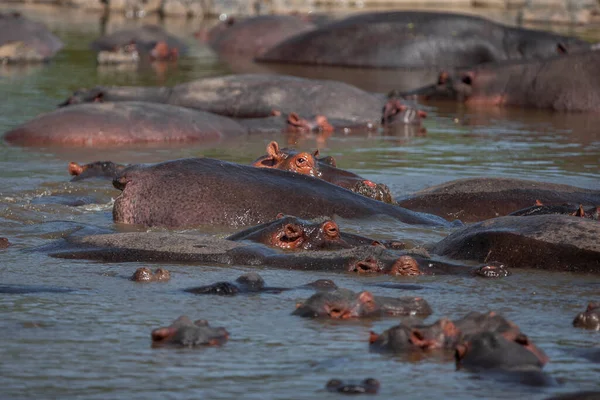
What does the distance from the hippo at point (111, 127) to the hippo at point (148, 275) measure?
5437mm

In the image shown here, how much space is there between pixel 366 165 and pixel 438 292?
190 inches

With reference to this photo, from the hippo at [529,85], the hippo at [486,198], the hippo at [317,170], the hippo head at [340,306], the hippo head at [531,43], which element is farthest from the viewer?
the hippo head at [531,43]

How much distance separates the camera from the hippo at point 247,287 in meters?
5.10

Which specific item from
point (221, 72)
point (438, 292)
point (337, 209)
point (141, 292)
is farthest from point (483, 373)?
point (221, 72)

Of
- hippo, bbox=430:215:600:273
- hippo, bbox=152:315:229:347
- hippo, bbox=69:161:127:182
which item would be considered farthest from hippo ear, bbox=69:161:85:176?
hippo, bbox=152:315:229:347

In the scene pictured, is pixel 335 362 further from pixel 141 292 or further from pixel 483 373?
pixel 141 292

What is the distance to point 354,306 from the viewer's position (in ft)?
15.4

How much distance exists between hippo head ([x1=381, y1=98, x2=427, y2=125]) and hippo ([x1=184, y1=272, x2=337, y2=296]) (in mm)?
7759

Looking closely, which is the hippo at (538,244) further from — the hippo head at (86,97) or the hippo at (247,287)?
the hippo head at (86,97)

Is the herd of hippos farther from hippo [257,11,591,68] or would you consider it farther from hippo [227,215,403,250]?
hippo [257,11,591,68]

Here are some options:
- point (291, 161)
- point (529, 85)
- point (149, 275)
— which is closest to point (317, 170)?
point (291, 161)

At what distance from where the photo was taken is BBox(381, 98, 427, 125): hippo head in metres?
12.8

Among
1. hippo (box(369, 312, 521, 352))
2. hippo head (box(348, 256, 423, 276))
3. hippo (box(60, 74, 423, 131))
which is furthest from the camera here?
hippo (box(60, 74, 423, 131))

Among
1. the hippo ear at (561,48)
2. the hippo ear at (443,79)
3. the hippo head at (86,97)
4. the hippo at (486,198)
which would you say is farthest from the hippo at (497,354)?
the hippo ear at (561,48)
